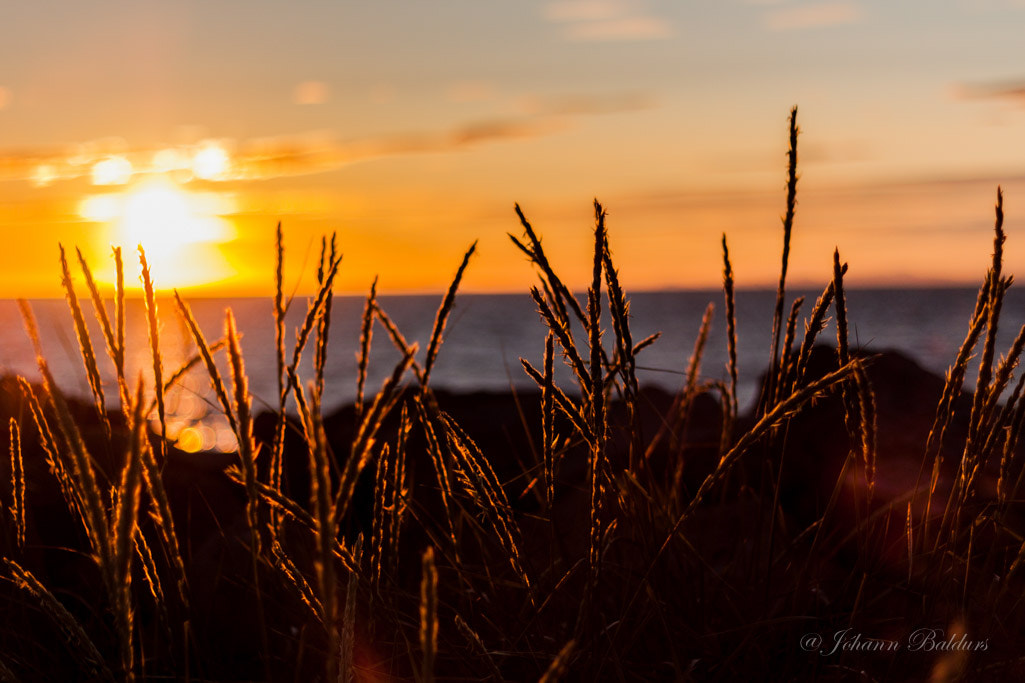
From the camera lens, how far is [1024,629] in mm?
1797

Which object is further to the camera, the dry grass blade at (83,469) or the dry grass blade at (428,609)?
the dry grass blade at (83,469)

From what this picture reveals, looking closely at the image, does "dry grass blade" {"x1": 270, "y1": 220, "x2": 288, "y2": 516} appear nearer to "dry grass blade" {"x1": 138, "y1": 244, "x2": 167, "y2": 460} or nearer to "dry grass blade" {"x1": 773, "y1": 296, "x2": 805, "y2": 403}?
"dry grass blade" {"x1": 138, "y1": 244, "x2": 167, "y2": 460}

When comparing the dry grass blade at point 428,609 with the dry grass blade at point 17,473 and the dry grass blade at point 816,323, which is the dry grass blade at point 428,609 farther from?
the dry grass blade at point 17,473

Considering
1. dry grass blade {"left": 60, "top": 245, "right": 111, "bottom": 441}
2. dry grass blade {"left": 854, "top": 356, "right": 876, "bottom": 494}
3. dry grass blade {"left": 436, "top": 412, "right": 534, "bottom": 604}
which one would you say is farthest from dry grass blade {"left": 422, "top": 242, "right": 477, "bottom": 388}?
dry grass blade {"left": 854, "top": 356, "right": 876, "bottom": 494}

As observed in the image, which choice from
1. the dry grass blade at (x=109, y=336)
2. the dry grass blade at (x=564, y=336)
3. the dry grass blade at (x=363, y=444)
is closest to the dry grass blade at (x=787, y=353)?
the dry grass blade at (x=564, y=336)

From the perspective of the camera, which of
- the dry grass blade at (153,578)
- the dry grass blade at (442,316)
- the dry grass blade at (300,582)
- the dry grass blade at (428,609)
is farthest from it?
the dry grass blade at (153,578)

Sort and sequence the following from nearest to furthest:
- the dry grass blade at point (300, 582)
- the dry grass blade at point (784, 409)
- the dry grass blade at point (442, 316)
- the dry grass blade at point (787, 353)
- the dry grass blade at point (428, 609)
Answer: the dry grass blade at point (428, 609) → the dry grass blade at point (784, 409) → the dry grass blade at point (442, 316) → the dry grass blade at point (300, 582) → the dry grass blade at point (787, 353)

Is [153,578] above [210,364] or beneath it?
beneath

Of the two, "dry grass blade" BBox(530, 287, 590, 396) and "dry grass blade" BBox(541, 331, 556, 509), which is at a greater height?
"dry grass blade" BBox(530, 287, 590, 396)

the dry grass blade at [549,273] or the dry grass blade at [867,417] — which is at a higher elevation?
the dry grass blade at [549,273]

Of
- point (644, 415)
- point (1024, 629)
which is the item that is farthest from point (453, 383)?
point (1024, 629)

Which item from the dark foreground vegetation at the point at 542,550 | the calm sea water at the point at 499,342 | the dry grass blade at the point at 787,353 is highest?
the dry grass blade at the point at 787,353

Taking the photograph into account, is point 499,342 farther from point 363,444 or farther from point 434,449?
point 363,444

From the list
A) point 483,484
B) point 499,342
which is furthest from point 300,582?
point 499,342
